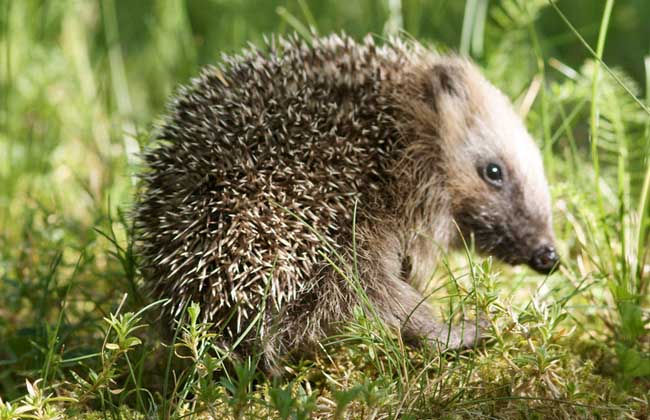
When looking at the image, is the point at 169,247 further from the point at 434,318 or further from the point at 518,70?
the point at 518,70

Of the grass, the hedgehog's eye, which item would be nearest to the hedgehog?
the hedgehog's eye

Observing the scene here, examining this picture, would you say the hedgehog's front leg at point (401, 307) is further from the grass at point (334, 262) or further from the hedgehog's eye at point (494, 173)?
the hedgehog's eye at point (494, 173)

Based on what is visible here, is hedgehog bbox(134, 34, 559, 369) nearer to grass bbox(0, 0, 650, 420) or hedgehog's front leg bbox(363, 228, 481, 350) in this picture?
hedgehog's front leg bbox(363, 228, 481, 350)

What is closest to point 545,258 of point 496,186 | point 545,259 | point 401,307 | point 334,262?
point 545,259

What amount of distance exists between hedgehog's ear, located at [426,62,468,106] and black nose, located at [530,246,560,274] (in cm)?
87

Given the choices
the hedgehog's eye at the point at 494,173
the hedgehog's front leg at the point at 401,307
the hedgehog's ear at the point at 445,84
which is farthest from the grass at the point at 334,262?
the hedgehog's ear at the point at 445,84

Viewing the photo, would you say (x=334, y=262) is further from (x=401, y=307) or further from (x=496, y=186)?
(x=496, y=186)

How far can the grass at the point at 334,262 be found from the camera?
96.2 inches

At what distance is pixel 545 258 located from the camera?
3.48 metres

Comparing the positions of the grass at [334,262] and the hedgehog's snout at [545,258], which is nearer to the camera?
the grass at [334,262]

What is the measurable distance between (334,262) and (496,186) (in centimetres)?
108

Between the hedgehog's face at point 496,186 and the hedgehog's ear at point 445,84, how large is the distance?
0.01 m

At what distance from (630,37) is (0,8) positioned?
5186 millimetres

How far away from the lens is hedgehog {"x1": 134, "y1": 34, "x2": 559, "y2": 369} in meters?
2.78
